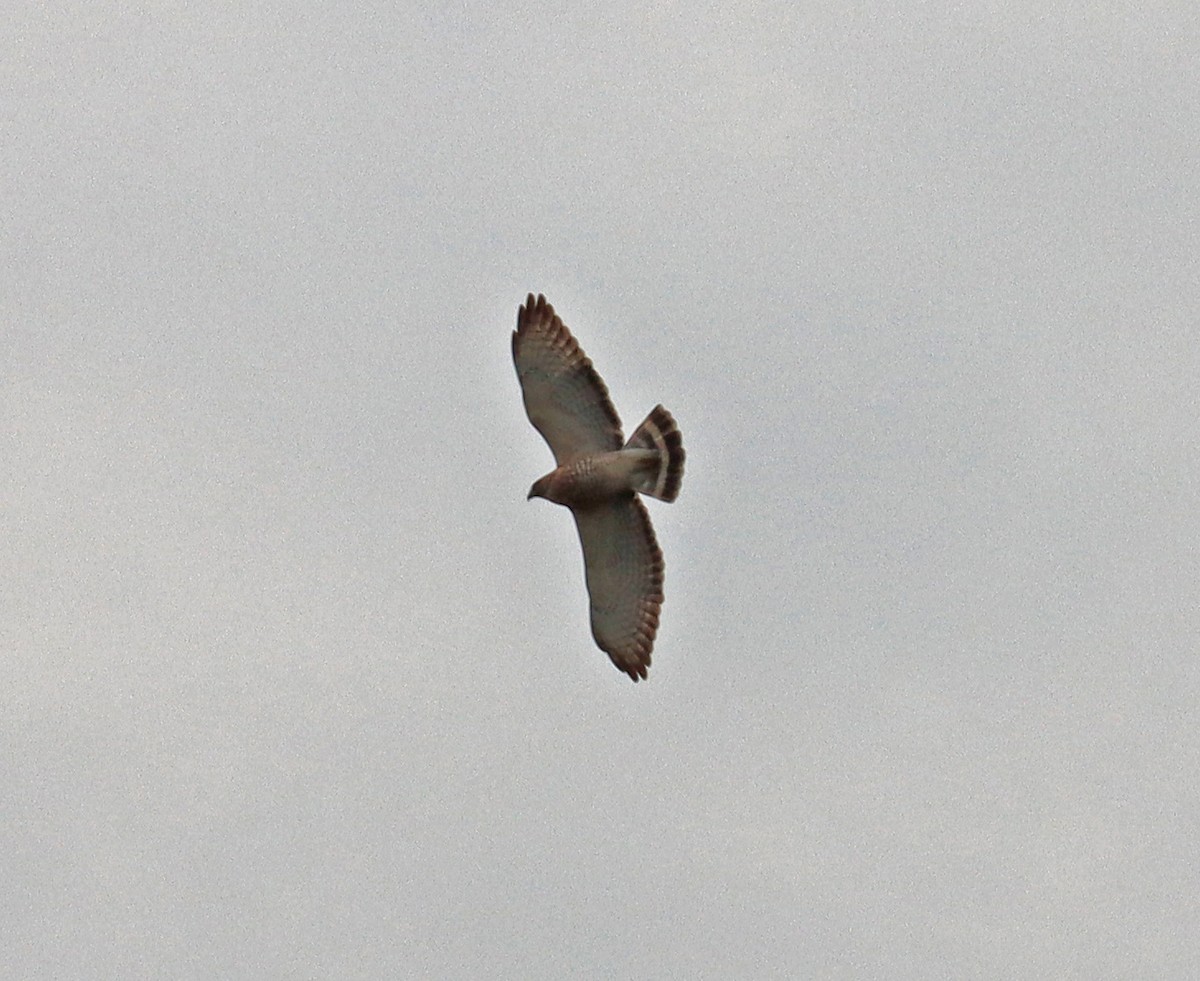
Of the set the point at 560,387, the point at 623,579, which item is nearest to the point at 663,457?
the point at 560,387

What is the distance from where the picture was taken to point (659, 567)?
118 ft

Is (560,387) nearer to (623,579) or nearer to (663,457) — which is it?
(663,457)

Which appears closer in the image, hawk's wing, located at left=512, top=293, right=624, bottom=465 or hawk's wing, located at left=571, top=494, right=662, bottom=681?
hawk's wing, located at left=512, top=293, right=624, bottom=465

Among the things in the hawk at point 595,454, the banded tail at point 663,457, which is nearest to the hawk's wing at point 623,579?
the hawk at point 595,454

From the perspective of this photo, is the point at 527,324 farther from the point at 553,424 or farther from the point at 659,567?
the point at 659,567

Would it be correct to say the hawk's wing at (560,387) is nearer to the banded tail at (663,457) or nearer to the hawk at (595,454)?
the hawk at (595,454)

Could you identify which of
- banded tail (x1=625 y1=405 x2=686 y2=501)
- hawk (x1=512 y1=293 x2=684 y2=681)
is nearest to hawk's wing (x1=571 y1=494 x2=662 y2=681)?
hawk (x1=512 y1=293 x2=684 y2=681)

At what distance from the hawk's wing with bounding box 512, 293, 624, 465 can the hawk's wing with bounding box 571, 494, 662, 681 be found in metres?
0.92

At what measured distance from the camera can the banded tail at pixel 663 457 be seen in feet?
114

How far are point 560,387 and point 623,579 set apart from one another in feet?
9.20

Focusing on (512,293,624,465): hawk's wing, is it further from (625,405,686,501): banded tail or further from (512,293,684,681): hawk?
(625,405,686,501): banded tail

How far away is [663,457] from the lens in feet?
114

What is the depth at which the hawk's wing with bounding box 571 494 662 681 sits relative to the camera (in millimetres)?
35500

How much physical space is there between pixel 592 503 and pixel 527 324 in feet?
8.03
